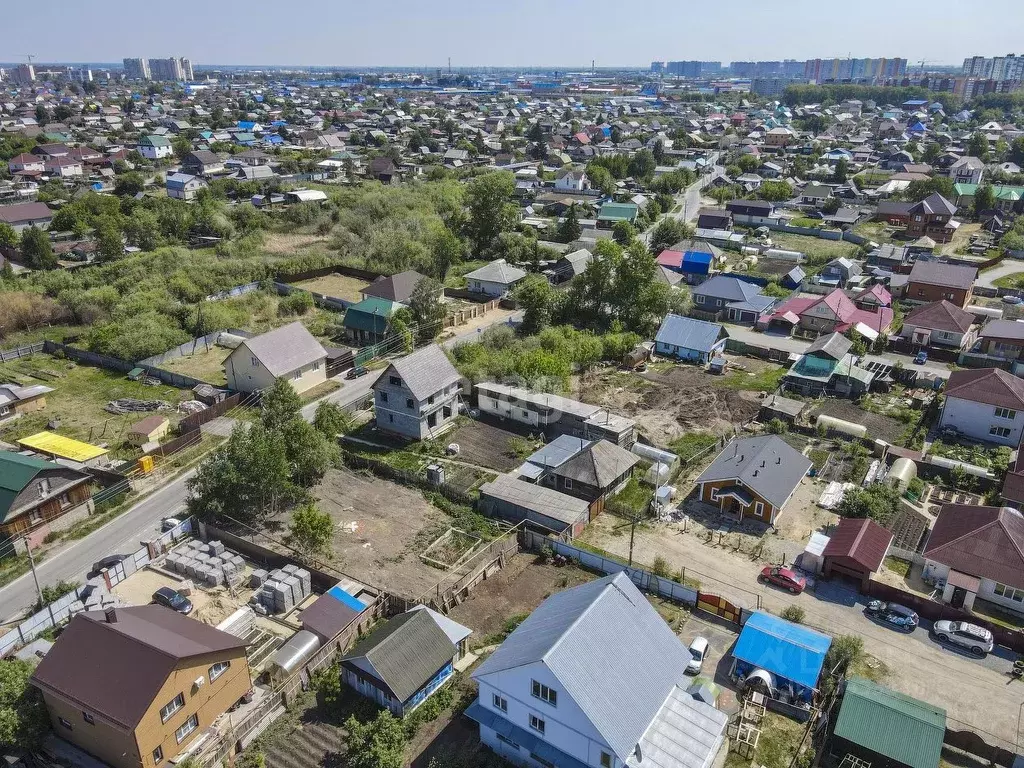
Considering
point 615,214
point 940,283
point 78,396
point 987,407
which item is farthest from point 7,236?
point 940,283

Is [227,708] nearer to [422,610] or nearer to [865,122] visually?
[422,610]

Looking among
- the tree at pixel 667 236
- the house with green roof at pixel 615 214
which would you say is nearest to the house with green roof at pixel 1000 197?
the house with green roof at pixel 615 214

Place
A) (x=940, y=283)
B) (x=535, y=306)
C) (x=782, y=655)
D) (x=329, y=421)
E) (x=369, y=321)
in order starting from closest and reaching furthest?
(x=782, y=655) < (x=329, y=421) < (x=535, y=306) < (x=369, y=321) < (x=940, y=283)

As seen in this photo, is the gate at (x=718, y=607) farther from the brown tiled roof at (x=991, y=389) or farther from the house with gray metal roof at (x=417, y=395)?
the brown tiled roof at (x=991, y=389)

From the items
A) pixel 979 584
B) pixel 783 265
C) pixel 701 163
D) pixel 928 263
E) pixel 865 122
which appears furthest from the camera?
pixel 865 122

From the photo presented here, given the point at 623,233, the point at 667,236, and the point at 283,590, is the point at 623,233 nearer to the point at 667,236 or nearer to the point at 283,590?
the point at 667,236

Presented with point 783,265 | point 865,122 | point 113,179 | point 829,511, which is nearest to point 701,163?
Answer: point 783,265
